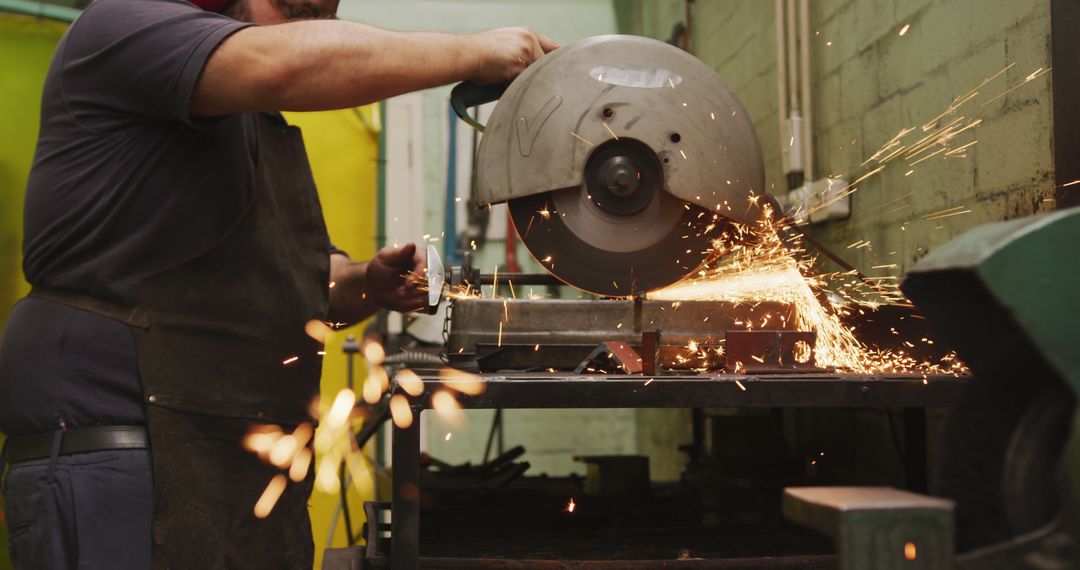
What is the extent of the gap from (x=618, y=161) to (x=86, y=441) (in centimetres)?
84

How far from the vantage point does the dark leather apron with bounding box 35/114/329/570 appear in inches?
49.1

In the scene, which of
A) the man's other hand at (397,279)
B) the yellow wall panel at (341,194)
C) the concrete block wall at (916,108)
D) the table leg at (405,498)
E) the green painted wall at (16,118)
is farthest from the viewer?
the yellow wall panel at (341,194)

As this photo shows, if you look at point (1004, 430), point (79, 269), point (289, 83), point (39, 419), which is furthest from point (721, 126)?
point (39, 419)

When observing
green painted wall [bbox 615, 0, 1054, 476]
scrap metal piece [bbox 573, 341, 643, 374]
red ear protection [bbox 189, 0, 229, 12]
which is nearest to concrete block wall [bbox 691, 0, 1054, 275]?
green painted wall [bbox 615, 0, 1054, 476]

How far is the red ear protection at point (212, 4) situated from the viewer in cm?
141

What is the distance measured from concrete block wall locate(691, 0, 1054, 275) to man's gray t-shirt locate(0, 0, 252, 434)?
1274 mm

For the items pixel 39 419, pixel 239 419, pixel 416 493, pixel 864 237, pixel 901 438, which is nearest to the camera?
pixel 416 493

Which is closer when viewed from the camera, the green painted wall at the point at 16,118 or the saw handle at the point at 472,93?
the saw handle at the point at 472,93

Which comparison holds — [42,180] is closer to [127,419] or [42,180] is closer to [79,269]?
[79,269]

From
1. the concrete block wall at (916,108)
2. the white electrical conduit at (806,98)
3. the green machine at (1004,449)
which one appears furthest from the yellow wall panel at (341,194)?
the green machine at (1004,449)

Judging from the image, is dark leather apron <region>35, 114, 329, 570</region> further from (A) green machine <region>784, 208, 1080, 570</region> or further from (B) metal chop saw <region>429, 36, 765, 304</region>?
(A) green machine <region>784, 208, 1080, 570</region>

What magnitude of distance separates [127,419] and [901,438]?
1.59 m

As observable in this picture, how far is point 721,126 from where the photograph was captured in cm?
137

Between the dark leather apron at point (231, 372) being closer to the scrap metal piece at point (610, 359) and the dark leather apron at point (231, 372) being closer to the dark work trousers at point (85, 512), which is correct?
the dark work trousers at point (85, 512)
